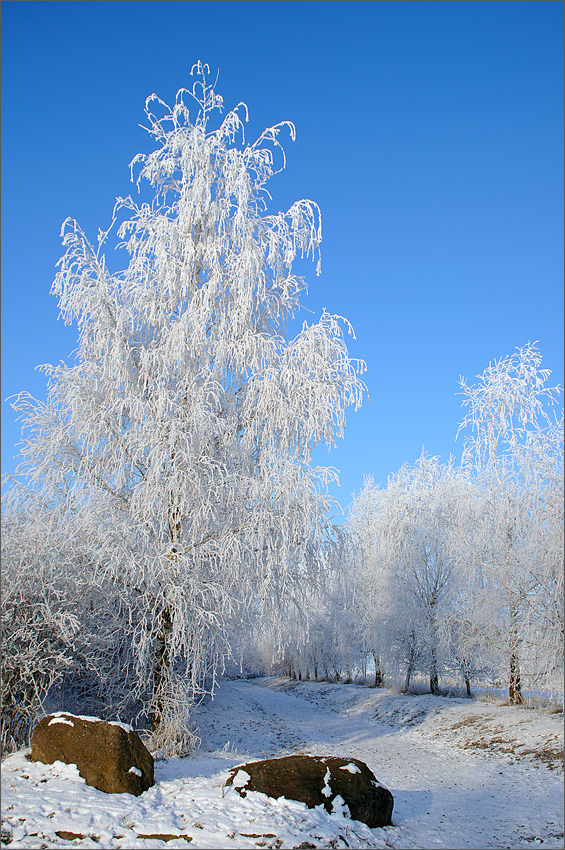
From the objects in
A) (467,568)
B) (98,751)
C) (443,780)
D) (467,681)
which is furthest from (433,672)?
(98,751)

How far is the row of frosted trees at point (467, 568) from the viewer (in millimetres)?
9562

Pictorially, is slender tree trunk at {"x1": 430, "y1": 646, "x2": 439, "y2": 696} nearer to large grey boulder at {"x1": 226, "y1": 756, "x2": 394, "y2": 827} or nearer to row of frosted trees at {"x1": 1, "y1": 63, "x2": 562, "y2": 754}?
row of frosted trees at {"x1": 1, "y1": 63, "x2": 562, "y2": 754}

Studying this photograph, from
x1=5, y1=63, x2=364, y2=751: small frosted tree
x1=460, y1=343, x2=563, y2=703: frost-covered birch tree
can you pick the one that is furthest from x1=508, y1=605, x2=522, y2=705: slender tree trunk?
x1=5, y1=63, x2=364, y2=751: small frosted tree

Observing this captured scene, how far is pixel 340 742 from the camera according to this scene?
1309cm

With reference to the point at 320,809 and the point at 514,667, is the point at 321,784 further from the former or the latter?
the point at 514,667

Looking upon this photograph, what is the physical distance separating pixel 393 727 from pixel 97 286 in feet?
51.8

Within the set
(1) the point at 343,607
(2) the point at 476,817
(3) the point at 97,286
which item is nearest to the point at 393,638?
(1) the point at 343,607

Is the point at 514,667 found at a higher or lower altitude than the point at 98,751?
higher

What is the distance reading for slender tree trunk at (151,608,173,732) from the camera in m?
8.56

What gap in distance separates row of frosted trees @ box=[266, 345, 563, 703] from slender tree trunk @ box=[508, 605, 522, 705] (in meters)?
0.04

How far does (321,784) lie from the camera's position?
582 centimetres

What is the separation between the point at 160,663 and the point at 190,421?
4.31 m

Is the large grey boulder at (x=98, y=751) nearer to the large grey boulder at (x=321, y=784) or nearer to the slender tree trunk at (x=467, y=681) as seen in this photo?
the large grey boulder at (x=321, y=784)

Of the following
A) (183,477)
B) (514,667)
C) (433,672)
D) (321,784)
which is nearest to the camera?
(321,784)
